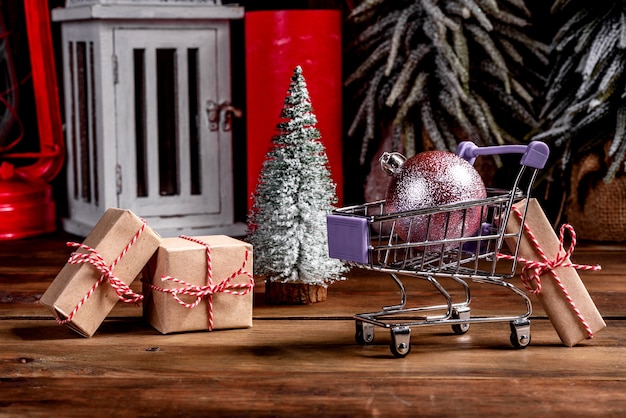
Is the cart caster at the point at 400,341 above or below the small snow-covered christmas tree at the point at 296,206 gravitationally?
below

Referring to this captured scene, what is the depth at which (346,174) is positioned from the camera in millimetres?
3670

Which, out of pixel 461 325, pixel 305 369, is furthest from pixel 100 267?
pixel 461 325

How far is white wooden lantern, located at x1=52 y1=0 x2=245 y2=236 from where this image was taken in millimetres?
3141

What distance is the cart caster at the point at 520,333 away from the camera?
1897 mm

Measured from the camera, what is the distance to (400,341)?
183 centimetres

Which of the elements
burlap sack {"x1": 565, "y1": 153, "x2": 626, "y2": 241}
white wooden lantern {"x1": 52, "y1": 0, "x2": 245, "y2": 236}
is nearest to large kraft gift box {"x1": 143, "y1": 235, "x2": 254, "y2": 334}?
white wooden lantern {"x1": 52, "y1": 0, "x2": 245, "y2": 236}

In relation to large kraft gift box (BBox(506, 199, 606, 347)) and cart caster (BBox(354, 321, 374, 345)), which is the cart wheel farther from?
cart caster (BBox(354, 321, 374, 345))

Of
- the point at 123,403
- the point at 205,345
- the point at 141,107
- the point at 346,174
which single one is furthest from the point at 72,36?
the point at 123,403

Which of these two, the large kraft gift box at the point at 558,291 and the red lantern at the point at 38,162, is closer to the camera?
the large kraft gift box at the point at 558,291

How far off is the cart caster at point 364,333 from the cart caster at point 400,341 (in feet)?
0.36

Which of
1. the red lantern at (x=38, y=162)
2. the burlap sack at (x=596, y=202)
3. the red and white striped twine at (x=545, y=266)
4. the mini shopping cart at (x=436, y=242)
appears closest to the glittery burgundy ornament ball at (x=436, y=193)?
the mini shopping cart at (x=436, y=242)

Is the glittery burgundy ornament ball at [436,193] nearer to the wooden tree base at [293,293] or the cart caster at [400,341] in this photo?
the cart caster at [400,341]

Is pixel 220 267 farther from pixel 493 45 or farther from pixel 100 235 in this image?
pixel 493 45

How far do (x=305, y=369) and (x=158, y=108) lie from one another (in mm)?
1668
